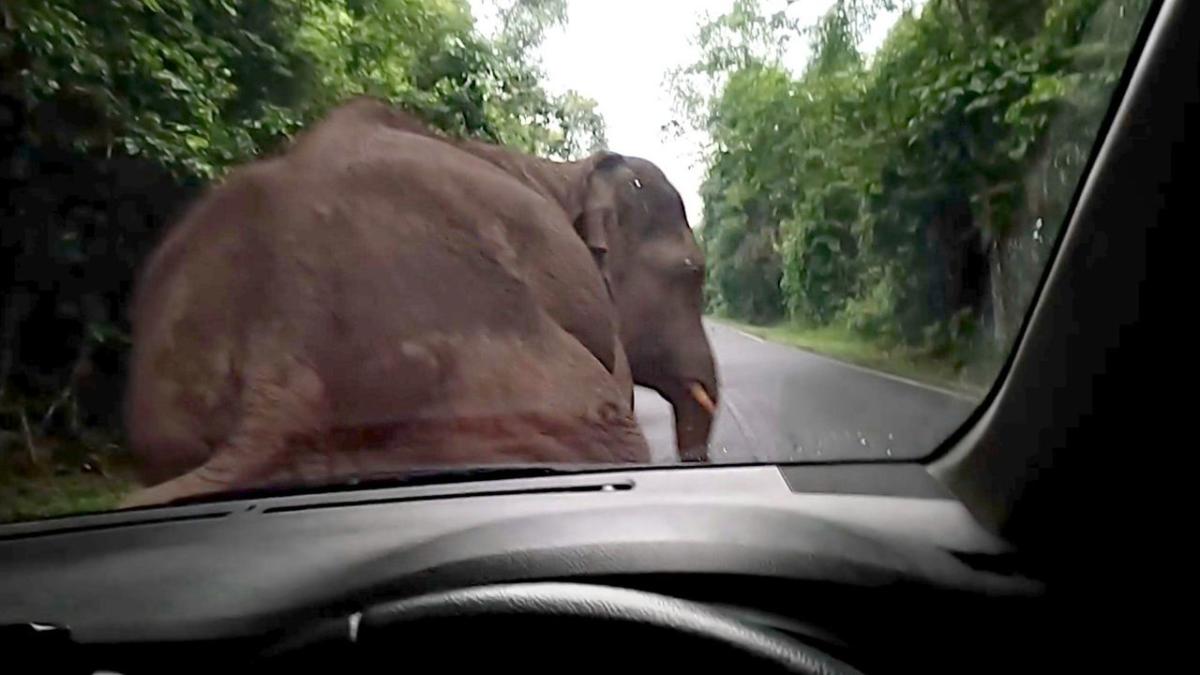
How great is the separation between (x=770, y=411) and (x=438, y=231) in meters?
1.08

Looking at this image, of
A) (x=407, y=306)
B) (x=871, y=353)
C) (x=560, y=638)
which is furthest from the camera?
(x=407, y=306)

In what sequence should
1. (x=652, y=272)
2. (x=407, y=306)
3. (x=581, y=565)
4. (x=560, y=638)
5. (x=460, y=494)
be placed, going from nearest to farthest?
(x=560, y=638) < (x=581, y=565) < (x=460, y=494) < (x=407, y=306) < (x=652, y=272)

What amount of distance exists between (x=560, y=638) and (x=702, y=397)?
1985mm

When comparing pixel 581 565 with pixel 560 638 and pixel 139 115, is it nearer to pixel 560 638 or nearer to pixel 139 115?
pixel 560 638

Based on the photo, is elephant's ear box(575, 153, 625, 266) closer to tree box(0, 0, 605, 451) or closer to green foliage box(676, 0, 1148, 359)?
tree box(0, 0, 605, 451)

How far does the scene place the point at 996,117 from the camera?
3301mm

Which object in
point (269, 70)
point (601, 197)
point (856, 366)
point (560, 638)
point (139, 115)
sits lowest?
point (560, 638)

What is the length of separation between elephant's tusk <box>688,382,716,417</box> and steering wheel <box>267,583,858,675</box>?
75.2 inches

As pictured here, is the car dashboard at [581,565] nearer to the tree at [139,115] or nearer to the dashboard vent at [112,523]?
the dashboard vent at [112,523]

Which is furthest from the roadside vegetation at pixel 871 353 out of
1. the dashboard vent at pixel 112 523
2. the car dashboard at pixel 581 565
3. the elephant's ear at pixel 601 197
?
the dashboard vent at pixel 112 523

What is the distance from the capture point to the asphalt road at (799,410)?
11.6ft

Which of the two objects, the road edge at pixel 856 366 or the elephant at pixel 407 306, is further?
the elephant at pixel 407 306

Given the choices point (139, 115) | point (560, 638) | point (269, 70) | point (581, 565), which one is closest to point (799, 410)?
point (581, 565)

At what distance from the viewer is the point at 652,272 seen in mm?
4051
